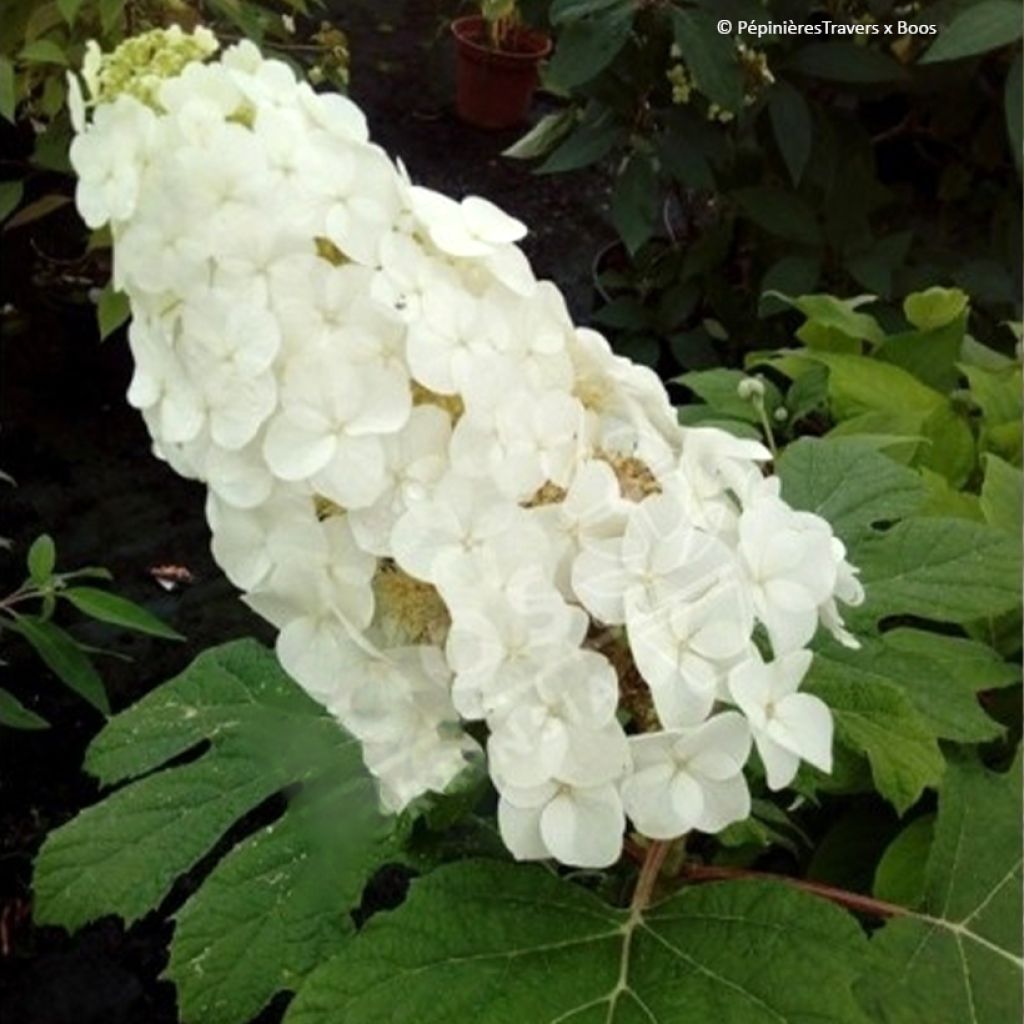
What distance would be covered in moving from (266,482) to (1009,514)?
1.86 ft

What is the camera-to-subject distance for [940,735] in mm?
811

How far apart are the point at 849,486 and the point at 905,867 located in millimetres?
219

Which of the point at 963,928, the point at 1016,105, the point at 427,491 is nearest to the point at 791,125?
the point at 1016,105

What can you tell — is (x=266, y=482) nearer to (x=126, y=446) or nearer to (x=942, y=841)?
(x=942, y=841)

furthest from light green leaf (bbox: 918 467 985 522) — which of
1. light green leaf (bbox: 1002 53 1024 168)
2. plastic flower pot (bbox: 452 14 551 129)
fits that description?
plastic flower pot (bbox: 452 14 551 129)

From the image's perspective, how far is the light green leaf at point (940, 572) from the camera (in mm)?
856

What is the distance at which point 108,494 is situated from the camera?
2.45 meters

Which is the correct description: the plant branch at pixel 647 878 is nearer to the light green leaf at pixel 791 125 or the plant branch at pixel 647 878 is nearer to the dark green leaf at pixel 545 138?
the light green leaf at pixel 791 125

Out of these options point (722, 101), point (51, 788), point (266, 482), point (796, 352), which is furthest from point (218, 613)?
point (266, 482)

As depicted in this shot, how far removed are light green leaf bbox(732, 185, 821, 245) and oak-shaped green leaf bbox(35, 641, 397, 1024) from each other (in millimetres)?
1262

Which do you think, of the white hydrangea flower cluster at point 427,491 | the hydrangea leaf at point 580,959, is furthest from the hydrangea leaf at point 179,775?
the white hydrangea flower cluster at point 427,491

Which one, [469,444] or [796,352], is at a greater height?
[469,444]

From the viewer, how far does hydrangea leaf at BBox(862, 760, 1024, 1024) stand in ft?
2.50

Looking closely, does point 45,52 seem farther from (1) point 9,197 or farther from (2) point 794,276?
(2) point 794,276
